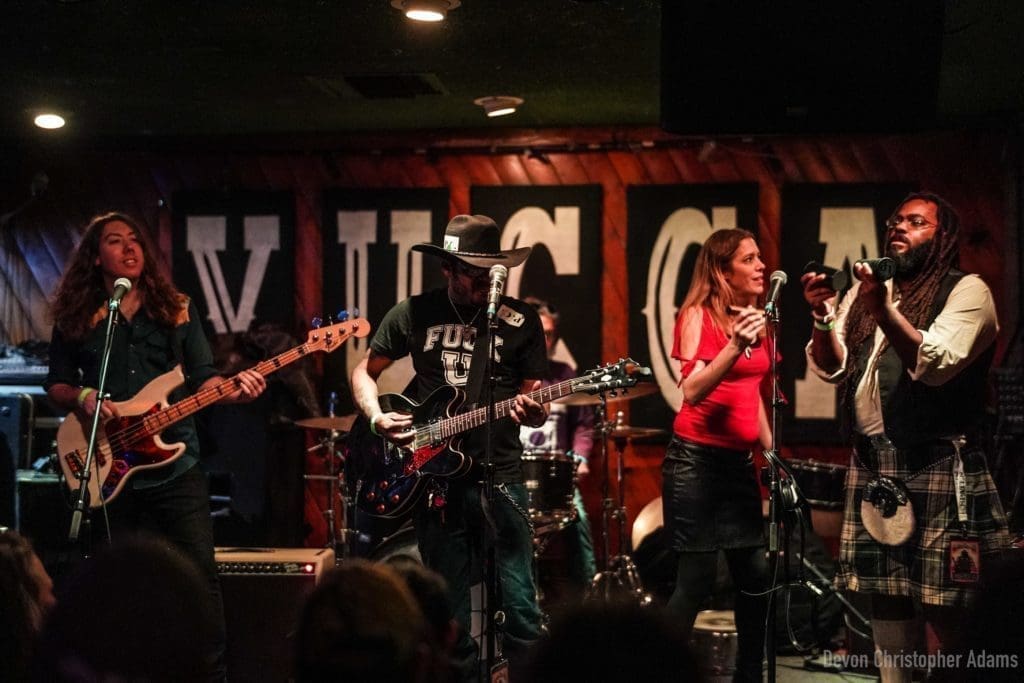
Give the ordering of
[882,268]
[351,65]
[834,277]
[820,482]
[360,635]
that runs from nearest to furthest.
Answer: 1. [360,635]
2. [882,268]
3. [834,277]
4. [820,482]
5. [351,65]

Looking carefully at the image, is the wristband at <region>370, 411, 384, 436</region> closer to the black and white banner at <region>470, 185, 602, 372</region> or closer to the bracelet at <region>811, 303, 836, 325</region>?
the bracelet at <region>811, 303, 836, 325</region>

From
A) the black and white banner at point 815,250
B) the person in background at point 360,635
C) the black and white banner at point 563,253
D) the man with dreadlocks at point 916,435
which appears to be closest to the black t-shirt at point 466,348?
the man with dreadlocks at point 916,435

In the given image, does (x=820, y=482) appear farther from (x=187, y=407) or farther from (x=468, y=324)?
(x=187, y=407)

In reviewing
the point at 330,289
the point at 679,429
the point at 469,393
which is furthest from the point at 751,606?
the point at 330,289

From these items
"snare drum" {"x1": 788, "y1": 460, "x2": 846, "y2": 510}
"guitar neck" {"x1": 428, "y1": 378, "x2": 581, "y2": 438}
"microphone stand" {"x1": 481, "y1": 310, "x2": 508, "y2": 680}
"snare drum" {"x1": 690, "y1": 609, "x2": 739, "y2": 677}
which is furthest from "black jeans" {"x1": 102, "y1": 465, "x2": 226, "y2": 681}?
"snare drum" {"x1": 788, "y1": 460, "x2": 846, "y2": 510}

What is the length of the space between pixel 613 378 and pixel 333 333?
6.26 ft

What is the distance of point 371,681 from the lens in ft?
5.76

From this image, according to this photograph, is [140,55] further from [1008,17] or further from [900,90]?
[1008,17]

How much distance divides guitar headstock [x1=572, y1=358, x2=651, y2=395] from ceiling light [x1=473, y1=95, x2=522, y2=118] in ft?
11.7

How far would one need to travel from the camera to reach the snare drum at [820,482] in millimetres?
6410

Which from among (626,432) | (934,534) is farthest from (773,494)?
(626,432)

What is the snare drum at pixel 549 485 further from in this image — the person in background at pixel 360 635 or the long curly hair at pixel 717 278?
the person in background at pixel 360 635

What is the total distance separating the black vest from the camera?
14.4 feet

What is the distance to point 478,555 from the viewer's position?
14.9 feet
